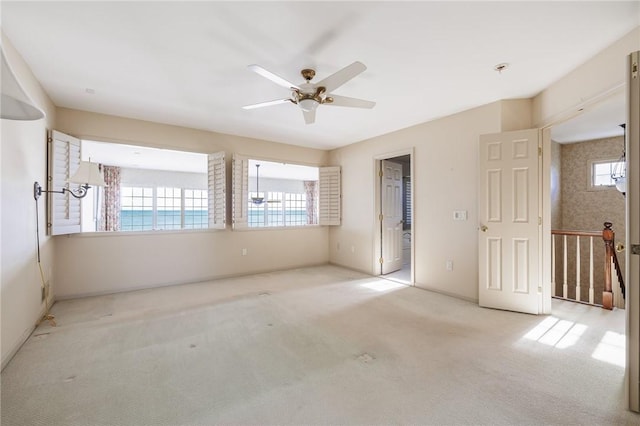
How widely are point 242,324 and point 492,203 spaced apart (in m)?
3.23

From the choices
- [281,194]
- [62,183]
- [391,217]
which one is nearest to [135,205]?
[281,194]

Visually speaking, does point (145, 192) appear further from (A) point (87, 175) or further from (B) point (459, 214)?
(B) point (459, 214)

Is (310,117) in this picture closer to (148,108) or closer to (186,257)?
(148,108)

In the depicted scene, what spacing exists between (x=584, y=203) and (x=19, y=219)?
27.3 feet

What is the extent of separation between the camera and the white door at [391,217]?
5.12 meters

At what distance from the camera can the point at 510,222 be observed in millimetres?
3211

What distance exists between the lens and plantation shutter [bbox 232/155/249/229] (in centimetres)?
465

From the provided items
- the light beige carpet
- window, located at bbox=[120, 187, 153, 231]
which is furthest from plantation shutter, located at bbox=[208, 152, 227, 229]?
window, located at bbox=[120, 187, 153, 231]

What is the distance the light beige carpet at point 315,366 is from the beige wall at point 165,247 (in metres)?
0.53

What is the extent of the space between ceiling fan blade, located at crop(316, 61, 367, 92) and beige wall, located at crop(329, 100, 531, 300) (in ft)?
7.40

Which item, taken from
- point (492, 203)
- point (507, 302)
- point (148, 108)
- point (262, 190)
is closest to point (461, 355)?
point (507, 302)

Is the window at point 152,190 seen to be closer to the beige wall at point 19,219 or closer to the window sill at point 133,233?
the window sill at point 133,233

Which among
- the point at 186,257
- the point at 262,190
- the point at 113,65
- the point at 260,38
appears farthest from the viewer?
the point at 262,190

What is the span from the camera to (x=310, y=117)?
2.90 m
